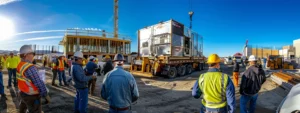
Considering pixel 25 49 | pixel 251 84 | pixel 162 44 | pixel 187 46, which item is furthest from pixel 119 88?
pixel 187 46

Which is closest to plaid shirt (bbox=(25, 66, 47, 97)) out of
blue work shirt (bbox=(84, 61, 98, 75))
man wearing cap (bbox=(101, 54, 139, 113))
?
man wearing cap (bbox=(101, 54, 139, 113))

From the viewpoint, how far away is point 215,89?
7.90ft

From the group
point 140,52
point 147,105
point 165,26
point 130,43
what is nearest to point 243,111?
point 147,105

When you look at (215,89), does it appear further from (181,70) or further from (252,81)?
(181,70)

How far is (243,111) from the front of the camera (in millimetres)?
A: 3734

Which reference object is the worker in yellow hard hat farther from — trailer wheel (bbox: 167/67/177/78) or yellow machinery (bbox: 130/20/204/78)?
trailer wheel (bbox: 167/67/177/78)

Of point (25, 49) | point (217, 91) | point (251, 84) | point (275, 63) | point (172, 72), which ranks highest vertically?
point (25, 49)

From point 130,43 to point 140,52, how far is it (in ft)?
53.7

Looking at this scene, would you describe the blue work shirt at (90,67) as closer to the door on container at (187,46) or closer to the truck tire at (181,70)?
the truck tire at (181,70)

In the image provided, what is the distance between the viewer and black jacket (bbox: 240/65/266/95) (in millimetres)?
3623

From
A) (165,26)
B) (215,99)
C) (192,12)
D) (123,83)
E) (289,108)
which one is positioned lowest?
(289,108)

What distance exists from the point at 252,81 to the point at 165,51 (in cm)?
838

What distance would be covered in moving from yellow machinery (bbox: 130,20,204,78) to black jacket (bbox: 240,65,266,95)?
22.8 ft

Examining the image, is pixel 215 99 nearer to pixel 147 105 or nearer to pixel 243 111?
pixel 243 111
